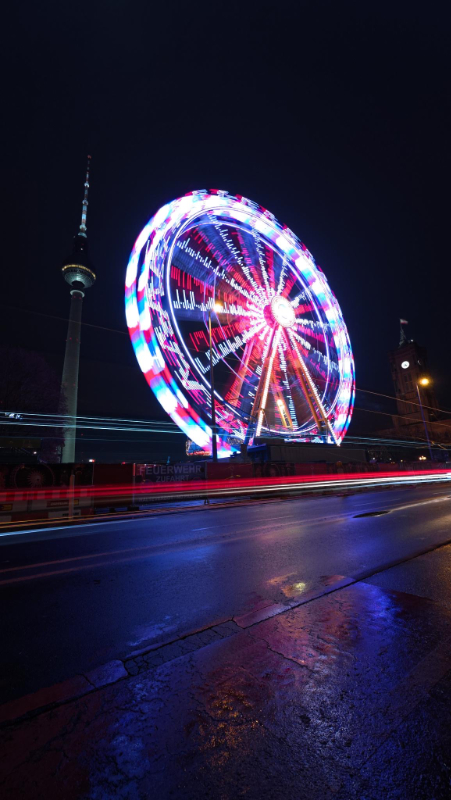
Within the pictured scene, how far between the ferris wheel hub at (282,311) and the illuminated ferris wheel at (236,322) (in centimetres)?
9

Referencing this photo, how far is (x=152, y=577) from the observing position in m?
4.75

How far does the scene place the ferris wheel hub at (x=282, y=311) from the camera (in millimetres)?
26719

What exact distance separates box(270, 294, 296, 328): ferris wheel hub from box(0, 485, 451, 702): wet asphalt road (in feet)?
66.3

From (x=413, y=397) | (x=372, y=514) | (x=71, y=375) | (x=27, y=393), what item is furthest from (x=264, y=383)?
(x=413, y=397)

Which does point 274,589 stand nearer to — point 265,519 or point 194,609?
point 194,609

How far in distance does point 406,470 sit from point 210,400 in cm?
2604

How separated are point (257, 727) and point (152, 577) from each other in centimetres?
314

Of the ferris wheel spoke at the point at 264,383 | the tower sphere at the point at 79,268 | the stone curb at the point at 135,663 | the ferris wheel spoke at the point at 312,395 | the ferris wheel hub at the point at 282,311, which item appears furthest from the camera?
the tower sphere at the point at 79,268

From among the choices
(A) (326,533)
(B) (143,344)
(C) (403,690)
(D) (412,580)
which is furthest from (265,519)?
(B) (143,344)

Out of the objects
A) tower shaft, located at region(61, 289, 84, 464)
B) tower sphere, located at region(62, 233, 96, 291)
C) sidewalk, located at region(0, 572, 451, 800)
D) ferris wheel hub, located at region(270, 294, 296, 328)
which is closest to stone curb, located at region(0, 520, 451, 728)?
sidewalk, located at region(0, 572, 451, 800)

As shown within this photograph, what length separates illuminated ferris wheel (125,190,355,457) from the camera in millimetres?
17609

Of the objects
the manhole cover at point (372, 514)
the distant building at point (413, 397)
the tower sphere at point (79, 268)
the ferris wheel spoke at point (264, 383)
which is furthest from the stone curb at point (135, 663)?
the distant building at point (413, 397)

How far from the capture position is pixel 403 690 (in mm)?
2188

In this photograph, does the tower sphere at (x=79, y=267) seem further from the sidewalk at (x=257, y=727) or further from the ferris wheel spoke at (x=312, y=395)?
the sidewalk at (x=257, y=727)
